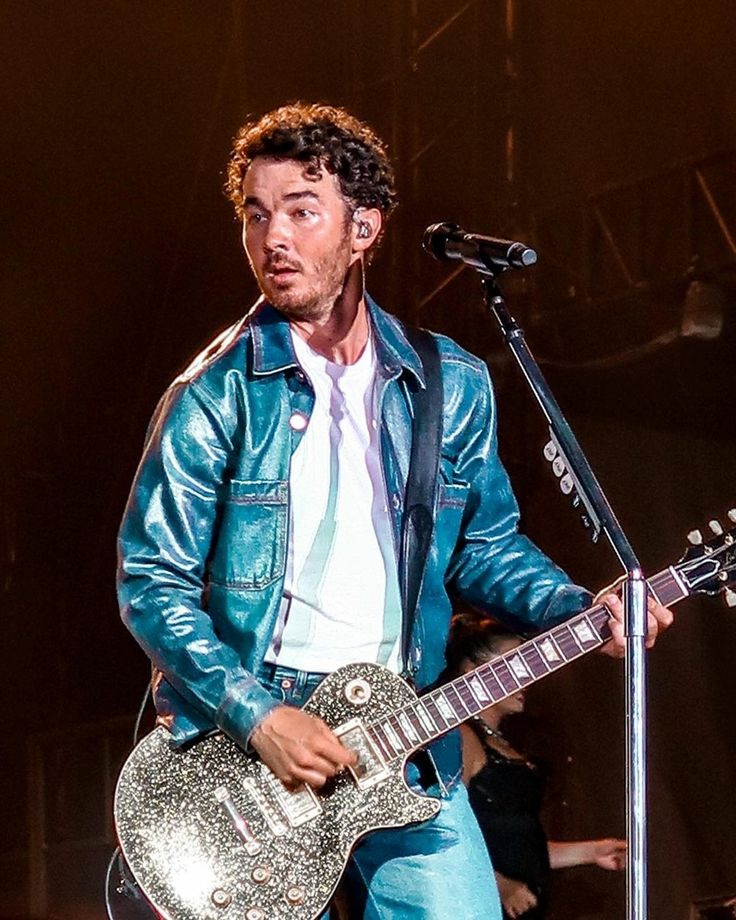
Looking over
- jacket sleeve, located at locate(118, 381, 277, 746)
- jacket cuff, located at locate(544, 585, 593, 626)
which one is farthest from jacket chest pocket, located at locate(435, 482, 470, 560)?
jacket sleeve, located at locate(118, 381, 277, 746)

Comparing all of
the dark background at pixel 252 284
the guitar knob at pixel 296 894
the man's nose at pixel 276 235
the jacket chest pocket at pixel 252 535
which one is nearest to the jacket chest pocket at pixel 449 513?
the jacket chest pocket at pixel 252 535

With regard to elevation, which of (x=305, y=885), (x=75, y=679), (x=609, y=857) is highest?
(x=75, y=679)

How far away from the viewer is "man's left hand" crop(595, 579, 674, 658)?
2.93 metres

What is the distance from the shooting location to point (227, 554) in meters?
2.93

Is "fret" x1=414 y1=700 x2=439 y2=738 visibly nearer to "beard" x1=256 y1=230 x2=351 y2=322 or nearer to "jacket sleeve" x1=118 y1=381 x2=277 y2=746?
"jacket sleeve" x1=118 y1=381 x2=277 y2=746

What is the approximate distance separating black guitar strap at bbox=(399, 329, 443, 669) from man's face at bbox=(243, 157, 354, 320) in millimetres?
250

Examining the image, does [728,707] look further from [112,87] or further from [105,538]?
[112,87]

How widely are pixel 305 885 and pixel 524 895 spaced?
2.03 meters

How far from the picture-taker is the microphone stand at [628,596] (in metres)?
2.48

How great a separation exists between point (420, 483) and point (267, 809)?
2.26 ft

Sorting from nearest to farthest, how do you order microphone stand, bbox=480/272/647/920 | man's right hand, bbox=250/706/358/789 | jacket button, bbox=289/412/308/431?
1. microphone stand, bbox=480/272/647/920
2. man's right hand, bbox=250/706/358/789
3. jacket button, bbox=289/412/308/431

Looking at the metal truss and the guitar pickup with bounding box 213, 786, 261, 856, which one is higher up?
the metal truss

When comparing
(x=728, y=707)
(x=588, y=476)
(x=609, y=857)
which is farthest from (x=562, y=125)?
(x=588, y=476)

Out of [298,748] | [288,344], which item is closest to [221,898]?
[298,748]
